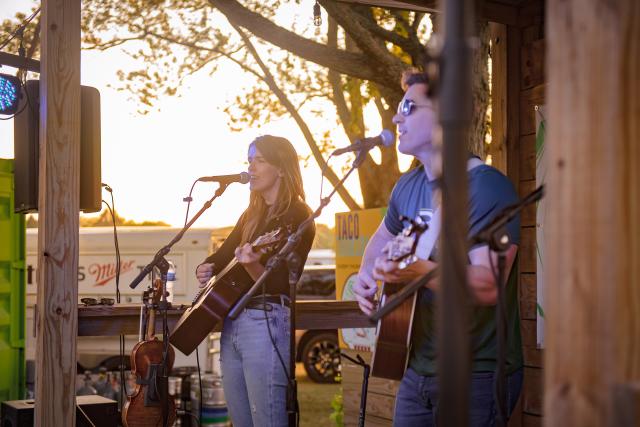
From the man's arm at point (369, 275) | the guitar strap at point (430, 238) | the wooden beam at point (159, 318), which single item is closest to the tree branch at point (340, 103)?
the wooden beam at point (159, 318)

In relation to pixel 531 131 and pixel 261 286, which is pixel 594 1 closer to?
pixel 261 286

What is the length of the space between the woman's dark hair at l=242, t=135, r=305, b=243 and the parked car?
9.47 m

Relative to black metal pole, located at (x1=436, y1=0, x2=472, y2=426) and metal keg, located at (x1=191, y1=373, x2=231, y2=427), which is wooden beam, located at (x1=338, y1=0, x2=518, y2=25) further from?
metal keg, located at (x1=191, y1=373, x2=231, y2=427)

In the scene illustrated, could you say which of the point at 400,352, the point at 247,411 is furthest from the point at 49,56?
the point at 400,352

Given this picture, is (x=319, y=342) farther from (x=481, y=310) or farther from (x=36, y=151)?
(x=481, y=310)

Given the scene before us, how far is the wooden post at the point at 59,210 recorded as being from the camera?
405 centimetres

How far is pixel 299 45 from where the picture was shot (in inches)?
281

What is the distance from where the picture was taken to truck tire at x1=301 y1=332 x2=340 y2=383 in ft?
44.4

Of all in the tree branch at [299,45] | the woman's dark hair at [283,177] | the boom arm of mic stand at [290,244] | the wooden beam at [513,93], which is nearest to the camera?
the boom arm of mic stand at [290,244]

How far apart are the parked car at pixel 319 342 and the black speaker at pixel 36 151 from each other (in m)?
8.72

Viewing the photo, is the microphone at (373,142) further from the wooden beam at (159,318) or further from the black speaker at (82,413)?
the black speaker at (82,413)

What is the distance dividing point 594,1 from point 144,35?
35.2 feet

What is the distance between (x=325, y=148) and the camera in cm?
1270

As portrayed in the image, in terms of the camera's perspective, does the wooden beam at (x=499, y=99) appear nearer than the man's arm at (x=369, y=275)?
No
